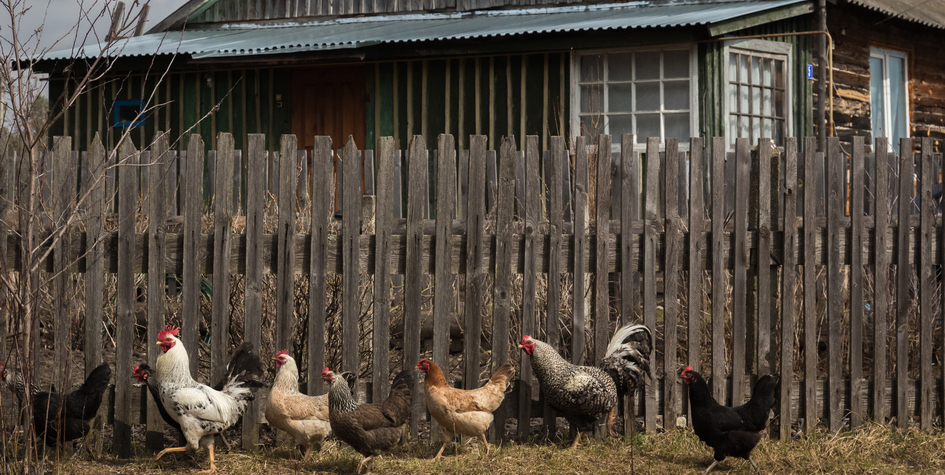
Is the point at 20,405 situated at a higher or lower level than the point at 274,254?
lower

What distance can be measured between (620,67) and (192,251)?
→ 6.84 metres

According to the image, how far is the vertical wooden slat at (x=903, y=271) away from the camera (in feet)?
18.6

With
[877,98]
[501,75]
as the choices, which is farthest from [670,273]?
[877,98]

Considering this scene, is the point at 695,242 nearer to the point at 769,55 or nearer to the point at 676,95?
the point at 676,95

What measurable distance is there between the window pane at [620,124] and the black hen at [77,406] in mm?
7102

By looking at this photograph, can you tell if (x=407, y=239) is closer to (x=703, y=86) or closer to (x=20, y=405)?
(x=20, y=405)

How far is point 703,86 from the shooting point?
33.6ft

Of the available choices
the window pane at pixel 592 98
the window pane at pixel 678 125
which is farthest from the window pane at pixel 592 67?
the window pane at pixel 678 125

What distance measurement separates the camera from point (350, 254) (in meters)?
5.05

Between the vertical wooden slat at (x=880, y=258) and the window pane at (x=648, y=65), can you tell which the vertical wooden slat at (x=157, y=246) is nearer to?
the vertical wooden slat at (x=880, y=258)

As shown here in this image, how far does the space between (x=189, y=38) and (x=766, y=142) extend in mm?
10227

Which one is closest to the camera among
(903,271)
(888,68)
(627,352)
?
(627,352)

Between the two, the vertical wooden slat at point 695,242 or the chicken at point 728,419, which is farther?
the vertical wooden slat at point 695,242

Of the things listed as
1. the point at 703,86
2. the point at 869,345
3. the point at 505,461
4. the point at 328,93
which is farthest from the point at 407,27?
the point at 505,461
